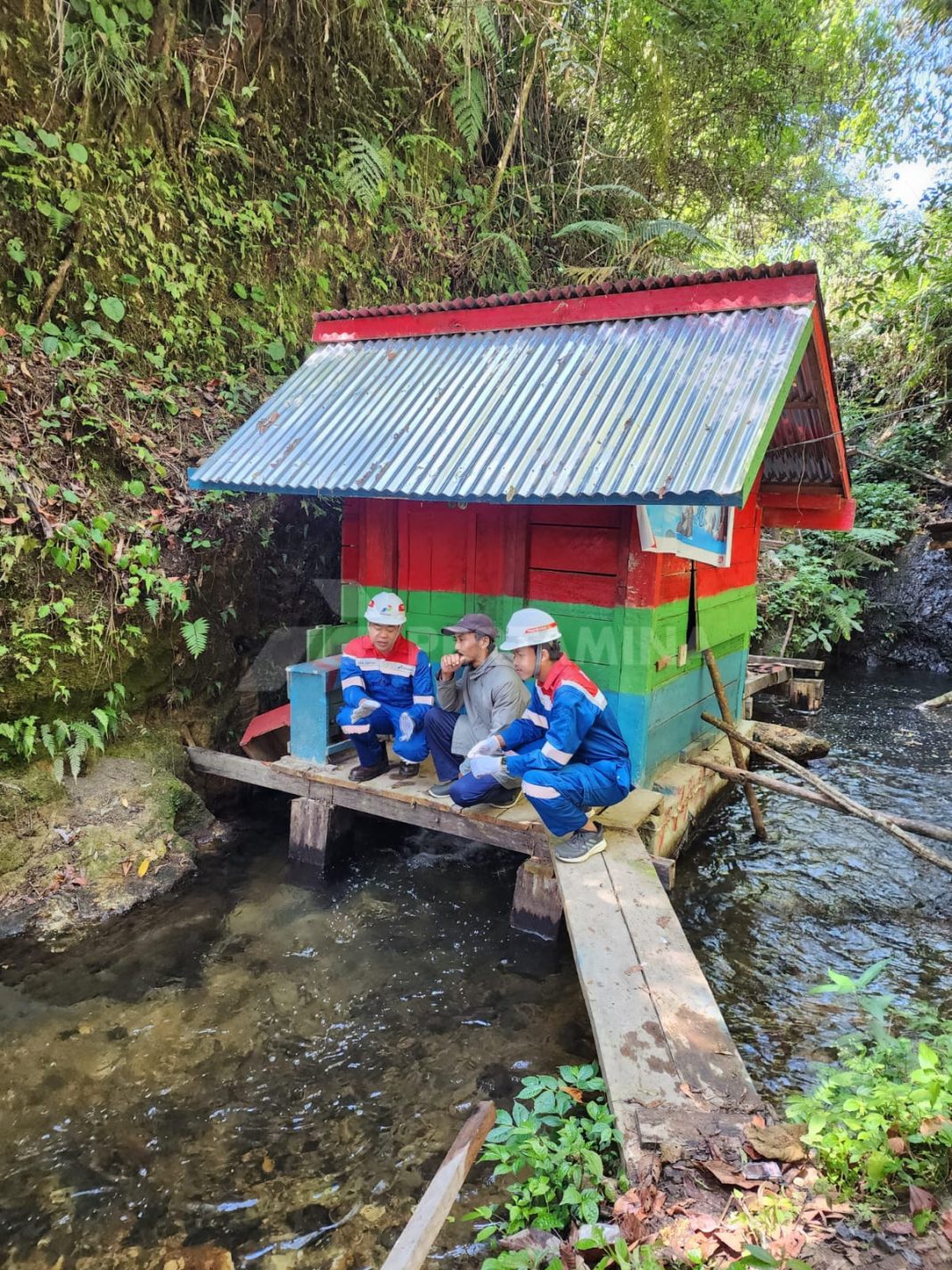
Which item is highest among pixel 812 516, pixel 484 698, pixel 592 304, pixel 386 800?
pixel 592 304

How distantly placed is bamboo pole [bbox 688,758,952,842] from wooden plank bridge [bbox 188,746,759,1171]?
1.24ft

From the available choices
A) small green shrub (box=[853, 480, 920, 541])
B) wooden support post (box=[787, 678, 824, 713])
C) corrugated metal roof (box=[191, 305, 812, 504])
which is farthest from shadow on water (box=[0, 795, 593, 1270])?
small green shrub (box=[853, 480, 920, 541])

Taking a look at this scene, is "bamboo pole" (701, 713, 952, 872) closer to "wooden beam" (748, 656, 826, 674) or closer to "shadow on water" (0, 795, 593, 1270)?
"shadow on water" (0, 795, 593, 1270)

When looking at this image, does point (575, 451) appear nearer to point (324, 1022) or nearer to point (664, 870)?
point (664, 870)

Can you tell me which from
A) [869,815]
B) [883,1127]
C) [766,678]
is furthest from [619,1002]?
[766,678]

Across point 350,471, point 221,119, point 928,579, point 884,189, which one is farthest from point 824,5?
point 350,471

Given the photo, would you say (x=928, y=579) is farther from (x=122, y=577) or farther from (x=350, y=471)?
(x=122, y=577)

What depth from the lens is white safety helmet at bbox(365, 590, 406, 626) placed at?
5.72 metres

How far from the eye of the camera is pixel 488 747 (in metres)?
5.09

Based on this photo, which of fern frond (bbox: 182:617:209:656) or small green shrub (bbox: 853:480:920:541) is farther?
small green shrub (bbox: 853:480:920:541)

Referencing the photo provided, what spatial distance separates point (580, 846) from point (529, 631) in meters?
1.49

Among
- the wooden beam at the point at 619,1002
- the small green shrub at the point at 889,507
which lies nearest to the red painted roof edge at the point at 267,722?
the wooden beam at the point at 619,1002

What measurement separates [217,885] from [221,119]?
26.6 feet

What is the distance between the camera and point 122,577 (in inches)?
240
